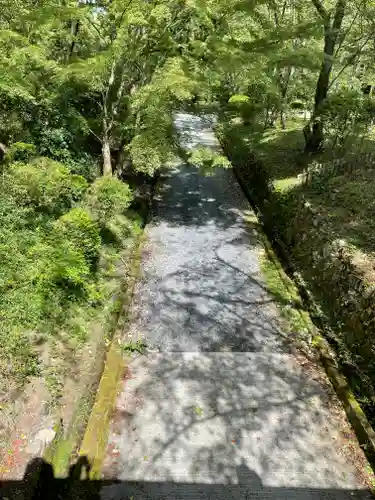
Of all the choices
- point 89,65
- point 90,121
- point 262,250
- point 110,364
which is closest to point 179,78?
point 89,65

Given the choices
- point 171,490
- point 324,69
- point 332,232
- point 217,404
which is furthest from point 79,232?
point 324,69

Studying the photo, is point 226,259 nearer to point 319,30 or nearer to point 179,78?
point 179,78

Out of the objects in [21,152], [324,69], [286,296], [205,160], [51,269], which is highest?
[324,69]

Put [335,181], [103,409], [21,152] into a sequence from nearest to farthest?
[103,409], [21,152], [335,181]

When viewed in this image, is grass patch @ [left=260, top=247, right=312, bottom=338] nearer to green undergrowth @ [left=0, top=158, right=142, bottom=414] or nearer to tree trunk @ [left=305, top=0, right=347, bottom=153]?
green undergrowth @ [left=0, top=158, right=142, bottom=414]

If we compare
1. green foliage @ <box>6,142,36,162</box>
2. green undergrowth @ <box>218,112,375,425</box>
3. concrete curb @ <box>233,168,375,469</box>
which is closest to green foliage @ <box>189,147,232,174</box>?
green undergrowth @ <box>218,112,375,425</box>

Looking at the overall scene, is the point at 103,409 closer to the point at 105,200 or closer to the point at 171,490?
the point at 171,490
